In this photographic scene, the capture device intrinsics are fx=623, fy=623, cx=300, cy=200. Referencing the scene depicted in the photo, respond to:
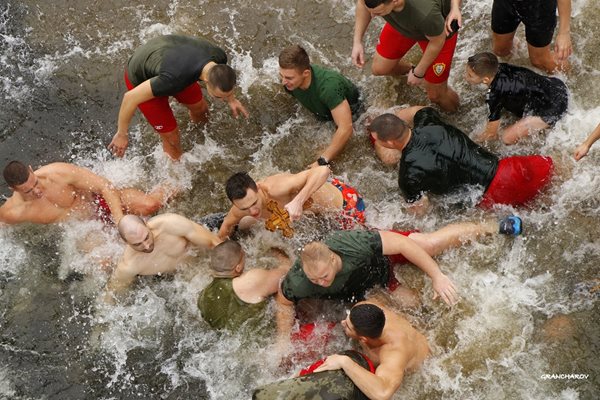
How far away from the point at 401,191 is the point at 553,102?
168 centimetres

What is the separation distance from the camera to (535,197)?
19.3 feet

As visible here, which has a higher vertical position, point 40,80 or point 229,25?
point 229,25

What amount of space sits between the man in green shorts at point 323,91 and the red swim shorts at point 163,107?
1101 millimetres

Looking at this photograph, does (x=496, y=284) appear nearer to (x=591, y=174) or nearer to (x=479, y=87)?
(x=591, y=174)

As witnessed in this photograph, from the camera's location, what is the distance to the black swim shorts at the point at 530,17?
5.95 meters

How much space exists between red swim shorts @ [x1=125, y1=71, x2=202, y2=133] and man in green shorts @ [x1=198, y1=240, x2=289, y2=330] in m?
1.69

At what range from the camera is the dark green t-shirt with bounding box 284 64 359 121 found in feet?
19.8

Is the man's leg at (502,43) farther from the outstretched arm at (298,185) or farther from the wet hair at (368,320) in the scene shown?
the wet hair at (368,320)

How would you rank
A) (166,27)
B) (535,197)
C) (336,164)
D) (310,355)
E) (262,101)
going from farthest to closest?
(166,27)
(262,101)
(336,164)
(535,197)
(310,355)

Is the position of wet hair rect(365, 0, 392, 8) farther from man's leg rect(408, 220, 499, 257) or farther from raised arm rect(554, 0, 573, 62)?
man's leg rect(408, 220, 499, 257)

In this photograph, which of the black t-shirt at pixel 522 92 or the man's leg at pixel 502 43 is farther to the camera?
the man's leg at pixel 502 43

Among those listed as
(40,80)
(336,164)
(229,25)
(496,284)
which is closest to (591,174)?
(496,284)

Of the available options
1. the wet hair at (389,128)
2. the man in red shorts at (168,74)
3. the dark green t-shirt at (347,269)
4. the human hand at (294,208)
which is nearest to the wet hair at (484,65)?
the wet hair at (389,128)

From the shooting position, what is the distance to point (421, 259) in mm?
5230
